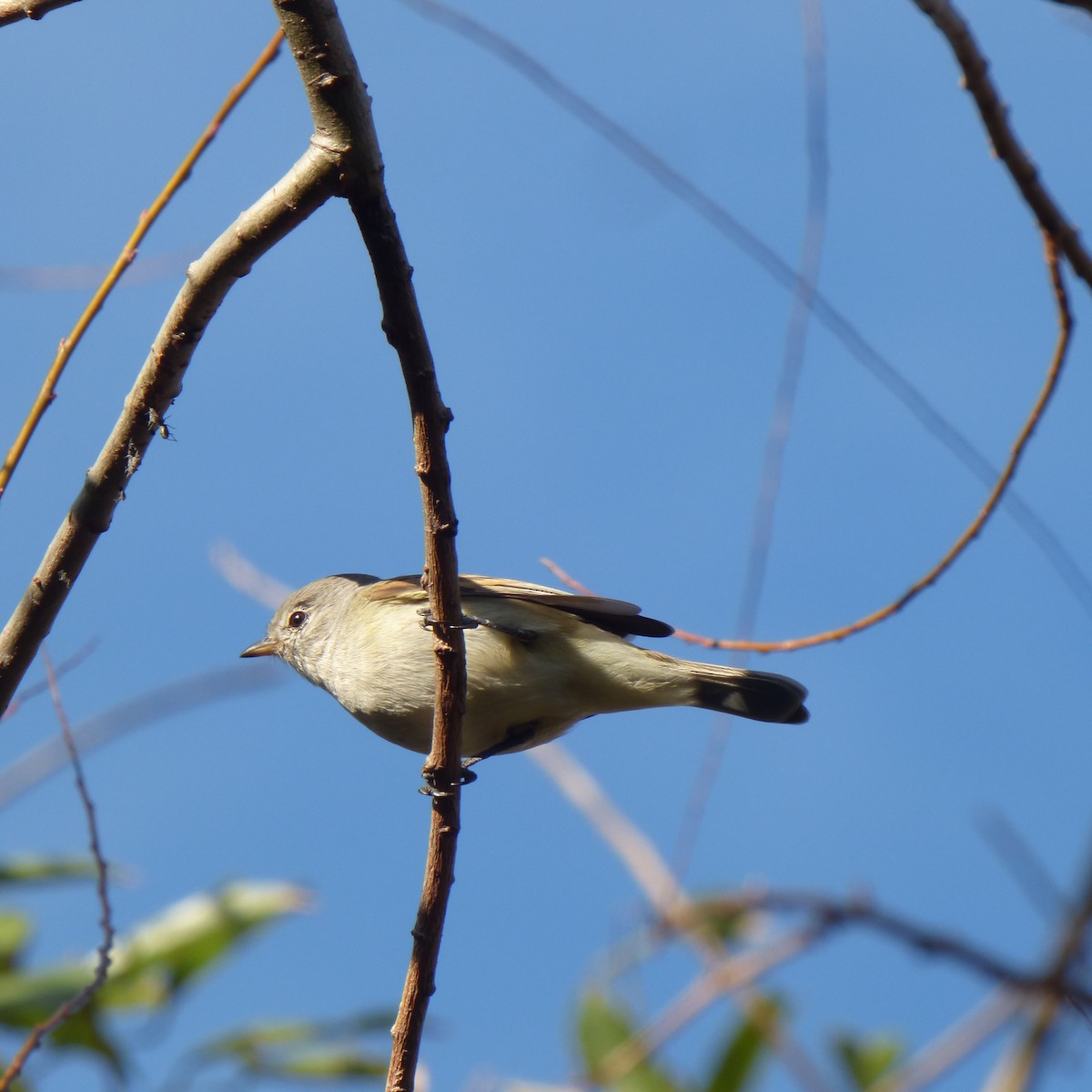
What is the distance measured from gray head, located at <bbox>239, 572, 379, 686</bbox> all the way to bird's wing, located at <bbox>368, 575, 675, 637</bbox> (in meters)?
0.59

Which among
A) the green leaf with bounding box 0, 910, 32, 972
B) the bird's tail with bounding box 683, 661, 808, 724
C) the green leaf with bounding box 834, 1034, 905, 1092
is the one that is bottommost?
the green leaf with bounding box 834, 1034, 905, 1092

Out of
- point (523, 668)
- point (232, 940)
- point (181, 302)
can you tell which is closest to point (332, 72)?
point (181, 302)

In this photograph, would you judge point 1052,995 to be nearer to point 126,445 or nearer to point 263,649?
point 126,445

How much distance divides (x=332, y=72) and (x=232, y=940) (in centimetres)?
325

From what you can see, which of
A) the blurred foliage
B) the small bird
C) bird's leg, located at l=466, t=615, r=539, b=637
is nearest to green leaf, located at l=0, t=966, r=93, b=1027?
the blurred foliage

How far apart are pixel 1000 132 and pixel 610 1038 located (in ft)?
8.94

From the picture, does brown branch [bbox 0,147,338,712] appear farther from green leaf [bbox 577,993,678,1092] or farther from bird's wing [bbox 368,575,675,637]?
bird's wing [bbox 368,575,675,637]

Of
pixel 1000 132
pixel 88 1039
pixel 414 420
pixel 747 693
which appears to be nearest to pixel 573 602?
pixel 747 693

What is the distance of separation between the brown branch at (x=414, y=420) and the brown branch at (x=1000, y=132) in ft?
3.78

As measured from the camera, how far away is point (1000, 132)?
2.53 m

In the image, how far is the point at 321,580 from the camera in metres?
6.29

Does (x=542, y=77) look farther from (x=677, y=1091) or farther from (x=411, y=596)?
(x=677, y=1091)

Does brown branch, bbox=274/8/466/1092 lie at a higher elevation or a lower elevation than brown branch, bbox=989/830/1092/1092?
higher

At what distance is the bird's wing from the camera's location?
4.86m
